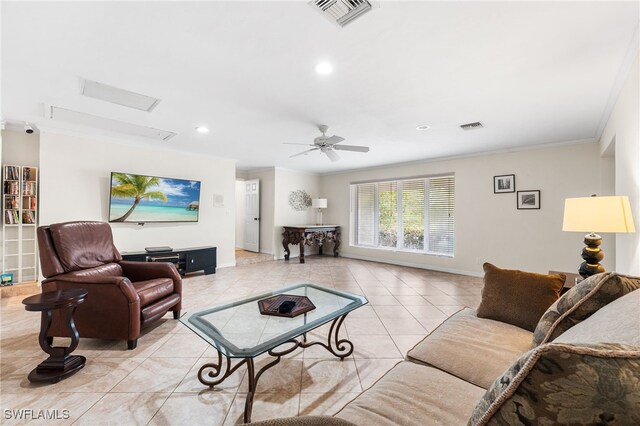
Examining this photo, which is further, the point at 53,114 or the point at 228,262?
the point at 228,262

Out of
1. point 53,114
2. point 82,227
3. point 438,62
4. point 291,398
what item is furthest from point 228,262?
point 438,62

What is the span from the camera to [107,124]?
3.64m

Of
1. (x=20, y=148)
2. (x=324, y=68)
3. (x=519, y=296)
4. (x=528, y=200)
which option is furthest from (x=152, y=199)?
(x=528, y=200)

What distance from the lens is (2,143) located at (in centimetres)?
381

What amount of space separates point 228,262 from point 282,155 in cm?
247

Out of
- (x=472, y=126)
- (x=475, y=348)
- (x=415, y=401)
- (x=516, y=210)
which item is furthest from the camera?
(x=516, y=210)

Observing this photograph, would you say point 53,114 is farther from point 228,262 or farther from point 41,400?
point 228,262

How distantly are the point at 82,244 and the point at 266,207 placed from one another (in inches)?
171

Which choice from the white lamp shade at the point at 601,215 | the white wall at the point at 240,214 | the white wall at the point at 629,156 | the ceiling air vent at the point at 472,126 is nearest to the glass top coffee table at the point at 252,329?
the white lamp shade at the point at 601,215

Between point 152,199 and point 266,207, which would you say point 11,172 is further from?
point 266,207

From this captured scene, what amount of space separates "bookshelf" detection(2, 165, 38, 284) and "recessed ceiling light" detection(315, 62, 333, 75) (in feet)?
14.2

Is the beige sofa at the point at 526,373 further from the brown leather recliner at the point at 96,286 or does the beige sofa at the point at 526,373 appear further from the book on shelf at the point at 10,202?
the book on shelf at the point at 10,202

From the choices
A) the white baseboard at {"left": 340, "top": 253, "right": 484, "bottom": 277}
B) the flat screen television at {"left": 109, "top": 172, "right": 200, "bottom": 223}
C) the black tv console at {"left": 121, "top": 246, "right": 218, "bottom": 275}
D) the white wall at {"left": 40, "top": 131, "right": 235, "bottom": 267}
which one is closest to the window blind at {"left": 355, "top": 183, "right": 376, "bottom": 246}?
the white baseboard at {"left": 340, "top": 253, "right": 484, "bottom": 277}

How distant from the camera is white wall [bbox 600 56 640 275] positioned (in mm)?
1979
